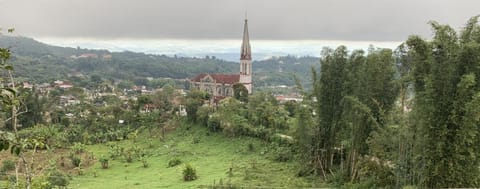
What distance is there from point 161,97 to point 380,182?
70.1 feet

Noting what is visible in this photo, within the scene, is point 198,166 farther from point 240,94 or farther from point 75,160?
point 240,94

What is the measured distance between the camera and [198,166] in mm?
18547

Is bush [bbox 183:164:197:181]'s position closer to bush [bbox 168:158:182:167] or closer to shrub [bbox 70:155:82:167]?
bush [bbox 168:158:182:167]

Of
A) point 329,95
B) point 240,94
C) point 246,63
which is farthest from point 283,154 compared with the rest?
point 246,63

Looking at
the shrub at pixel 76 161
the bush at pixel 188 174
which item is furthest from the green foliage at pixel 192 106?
the bush at pixel 188 174

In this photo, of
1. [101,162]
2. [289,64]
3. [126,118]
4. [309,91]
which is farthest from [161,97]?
[289,64]

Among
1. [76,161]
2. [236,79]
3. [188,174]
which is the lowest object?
[76,161]

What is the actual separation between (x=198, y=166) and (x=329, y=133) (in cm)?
610

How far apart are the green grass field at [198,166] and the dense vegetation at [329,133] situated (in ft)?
0.25

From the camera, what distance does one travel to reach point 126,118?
29.5 metres

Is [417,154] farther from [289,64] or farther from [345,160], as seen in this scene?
[289,64]

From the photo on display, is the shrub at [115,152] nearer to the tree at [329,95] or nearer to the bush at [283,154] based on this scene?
the bush at [283,154]

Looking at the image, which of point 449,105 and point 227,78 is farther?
point 227,78

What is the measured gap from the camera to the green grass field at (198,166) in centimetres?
1509
